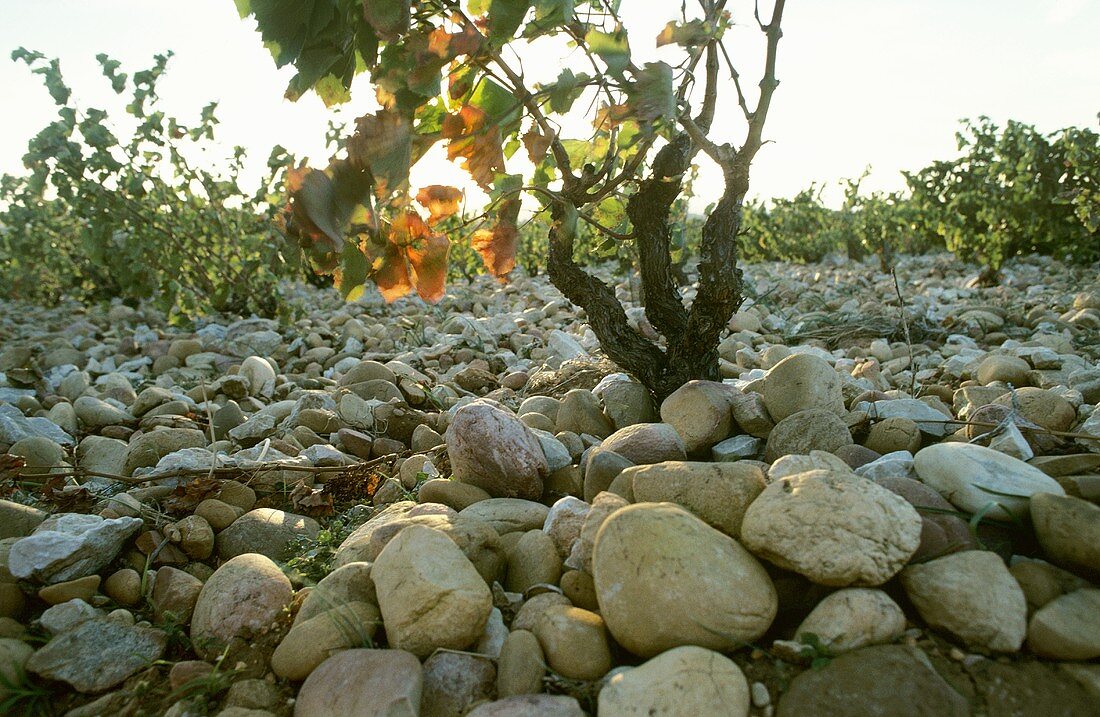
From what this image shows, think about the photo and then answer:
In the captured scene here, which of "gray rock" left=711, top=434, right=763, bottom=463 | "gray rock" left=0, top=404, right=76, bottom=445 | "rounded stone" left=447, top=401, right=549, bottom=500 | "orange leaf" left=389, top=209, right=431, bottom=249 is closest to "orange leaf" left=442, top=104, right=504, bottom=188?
"orange leaf" left=389, top=209, right=431, bottom=249

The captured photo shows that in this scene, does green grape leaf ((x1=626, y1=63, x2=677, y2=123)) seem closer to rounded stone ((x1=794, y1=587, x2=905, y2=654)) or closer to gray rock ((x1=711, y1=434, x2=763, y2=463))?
gray rock ((x1=711, y1=434, x2=763, y2=463))

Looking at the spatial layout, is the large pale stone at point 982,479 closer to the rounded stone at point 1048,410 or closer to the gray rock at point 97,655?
the rounded stone at point 1048,410

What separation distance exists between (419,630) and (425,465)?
122cm

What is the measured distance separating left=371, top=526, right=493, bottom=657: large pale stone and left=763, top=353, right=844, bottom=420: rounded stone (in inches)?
49.2

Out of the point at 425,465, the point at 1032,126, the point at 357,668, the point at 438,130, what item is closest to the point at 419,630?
the point at 357,668

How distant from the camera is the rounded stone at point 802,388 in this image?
245cm

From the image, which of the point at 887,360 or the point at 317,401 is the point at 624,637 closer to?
the point at 317,401

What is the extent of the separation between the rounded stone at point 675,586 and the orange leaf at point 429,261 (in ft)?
2.97

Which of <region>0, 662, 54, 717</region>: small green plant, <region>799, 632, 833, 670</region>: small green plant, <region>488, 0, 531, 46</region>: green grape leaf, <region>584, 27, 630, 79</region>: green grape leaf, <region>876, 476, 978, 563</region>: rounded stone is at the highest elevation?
<region>488, 0, 531, 46</region>: green grape leaf

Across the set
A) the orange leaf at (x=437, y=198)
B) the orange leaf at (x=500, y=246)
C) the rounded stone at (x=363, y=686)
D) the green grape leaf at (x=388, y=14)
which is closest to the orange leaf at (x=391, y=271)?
the orange leaf at (x=437, y=198)

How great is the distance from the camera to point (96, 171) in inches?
261

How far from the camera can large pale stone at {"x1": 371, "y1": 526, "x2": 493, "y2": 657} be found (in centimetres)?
160

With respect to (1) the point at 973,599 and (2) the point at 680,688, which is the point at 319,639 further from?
(1) the point at 973,599

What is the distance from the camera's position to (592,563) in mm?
1629
